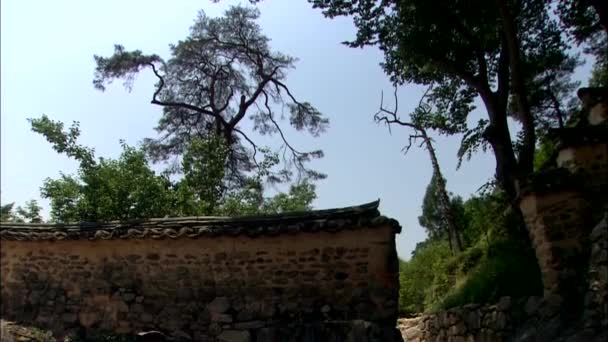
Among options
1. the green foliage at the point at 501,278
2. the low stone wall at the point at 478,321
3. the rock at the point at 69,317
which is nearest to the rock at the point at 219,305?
the rock at the point at 69,317

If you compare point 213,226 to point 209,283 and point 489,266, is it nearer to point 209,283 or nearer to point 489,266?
point 209,283

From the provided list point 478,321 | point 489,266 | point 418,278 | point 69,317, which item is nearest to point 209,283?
point 69,317

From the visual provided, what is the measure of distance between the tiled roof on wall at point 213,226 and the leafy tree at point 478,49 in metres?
3.80

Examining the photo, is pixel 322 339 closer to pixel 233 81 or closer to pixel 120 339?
pixel 120 339

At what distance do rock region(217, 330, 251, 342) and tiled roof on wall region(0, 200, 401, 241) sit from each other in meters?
1.37

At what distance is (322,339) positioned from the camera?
23.0ft

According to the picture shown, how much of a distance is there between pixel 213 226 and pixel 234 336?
162 cm

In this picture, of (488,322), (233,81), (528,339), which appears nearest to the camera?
(528,339)

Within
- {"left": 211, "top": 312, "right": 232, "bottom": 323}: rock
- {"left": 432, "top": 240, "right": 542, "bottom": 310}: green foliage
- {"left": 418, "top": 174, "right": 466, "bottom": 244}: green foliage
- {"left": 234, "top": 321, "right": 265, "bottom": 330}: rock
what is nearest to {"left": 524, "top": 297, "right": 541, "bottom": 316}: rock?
{"left": 432, "top": 240, "right": 542, "bottom": 310}: green foliage

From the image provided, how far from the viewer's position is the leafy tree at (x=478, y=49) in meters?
9.96

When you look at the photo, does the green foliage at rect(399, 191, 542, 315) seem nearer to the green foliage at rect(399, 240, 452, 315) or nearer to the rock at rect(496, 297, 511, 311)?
the rock at rect(496, 297, 511, 311)

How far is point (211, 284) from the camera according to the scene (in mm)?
7816

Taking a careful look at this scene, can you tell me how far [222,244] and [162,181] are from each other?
16.7ft

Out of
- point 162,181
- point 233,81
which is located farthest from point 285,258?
point 233,81
